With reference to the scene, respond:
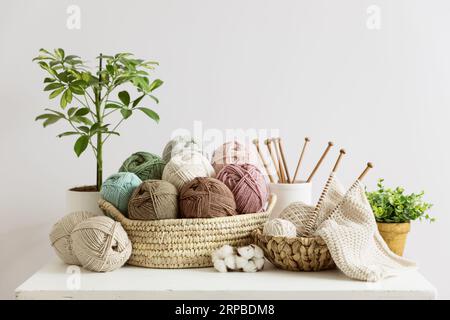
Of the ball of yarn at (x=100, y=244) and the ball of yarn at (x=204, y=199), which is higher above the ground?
the ball of yarn at (x=204, y=199)

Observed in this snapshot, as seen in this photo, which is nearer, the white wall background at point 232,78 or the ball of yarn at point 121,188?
the ball of yarn at point 121,188

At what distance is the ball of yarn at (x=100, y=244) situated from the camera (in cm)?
114

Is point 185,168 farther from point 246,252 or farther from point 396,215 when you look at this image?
point 396,215

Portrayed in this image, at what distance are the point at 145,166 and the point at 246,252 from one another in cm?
32

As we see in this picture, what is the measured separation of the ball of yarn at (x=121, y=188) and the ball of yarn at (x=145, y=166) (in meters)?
0.05

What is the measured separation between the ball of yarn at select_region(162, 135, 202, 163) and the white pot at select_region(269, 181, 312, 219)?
21 cm

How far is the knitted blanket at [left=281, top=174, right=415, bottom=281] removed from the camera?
1.14 meters

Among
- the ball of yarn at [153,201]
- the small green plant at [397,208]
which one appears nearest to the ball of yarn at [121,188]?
the ball of yarn at [153,201]

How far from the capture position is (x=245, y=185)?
4.10 ft

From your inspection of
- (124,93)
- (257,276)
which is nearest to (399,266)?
(257,276)

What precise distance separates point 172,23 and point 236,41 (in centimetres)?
21

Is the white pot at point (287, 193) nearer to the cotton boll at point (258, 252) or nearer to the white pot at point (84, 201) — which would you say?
the cotton boll at point (258, 252)

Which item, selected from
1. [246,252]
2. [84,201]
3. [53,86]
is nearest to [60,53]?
[53,86]

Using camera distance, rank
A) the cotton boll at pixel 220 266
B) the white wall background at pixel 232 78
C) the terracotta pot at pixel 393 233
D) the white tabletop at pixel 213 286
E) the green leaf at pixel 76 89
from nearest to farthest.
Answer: the white tabletop at pixel 213 286 → the cotton boll at pixel 220 266 → the terracotta pot at pixel 393 233 → the green leaf at pixel 76 89 → the white wall background at pixel 232 78
